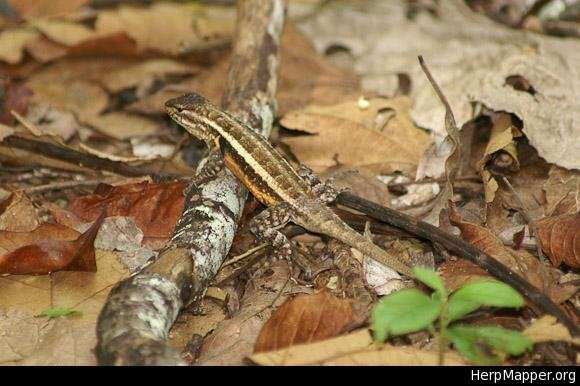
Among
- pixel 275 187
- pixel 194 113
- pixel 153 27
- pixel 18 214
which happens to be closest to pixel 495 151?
pixel 275 187

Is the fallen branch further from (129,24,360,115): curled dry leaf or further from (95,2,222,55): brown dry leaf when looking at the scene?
(95,2,222,55): brown dry leaf

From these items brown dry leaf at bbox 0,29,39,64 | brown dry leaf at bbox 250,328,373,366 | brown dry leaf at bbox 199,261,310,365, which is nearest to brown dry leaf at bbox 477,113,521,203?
brown dry leaf at bbox 199,261,310,365

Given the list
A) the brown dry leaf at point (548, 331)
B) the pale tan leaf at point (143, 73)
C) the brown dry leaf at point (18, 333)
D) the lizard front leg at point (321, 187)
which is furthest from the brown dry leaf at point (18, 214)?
the brown dry leaf at point (548, 331)

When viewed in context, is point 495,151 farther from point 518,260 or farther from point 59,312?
point 59,312

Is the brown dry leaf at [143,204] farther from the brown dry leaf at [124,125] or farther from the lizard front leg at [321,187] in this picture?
the brown dry leaf at [124,125]

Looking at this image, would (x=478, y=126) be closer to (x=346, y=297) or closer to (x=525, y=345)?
(x=346, y=297)

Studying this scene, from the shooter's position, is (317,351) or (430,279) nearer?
(430,279)

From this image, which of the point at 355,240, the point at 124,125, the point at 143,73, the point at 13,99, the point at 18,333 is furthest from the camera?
the point at 143,73
